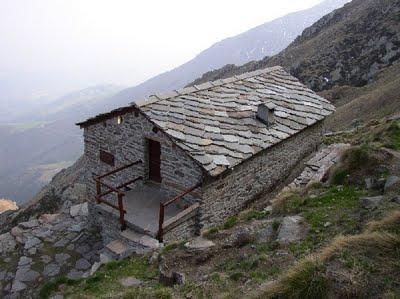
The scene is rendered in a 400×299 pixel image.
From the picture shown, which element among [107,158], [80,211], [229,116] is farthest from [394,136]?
[80,211]

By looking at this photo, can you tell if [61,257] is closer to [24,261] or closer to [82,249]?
[82,249]

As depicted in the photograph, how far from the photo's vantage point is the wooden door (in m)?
13.2

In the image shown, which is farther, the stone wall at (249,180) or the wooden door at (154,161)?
the wooden door at (154,161)

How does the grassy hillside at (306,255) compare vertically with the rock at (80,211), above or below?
above

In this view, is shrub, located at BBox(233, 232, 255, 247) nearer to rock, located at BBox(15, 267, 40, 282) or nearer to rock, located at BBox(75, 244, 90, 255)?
rock, located at BBox(75, 244, 90, 255)

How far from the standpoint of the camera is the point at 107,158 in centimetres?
1456

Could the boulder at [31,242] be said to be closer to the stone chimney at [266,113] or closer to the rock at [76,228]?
the rock at [76,228]

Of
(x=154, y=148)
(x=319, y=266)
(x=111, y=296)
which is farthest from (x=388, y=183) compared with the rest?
(x=154, y=148)

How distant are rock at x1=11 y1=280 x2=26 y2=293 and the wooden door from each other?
16.4 ft

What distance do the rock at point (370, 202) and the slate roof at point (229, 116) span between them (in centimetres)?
409

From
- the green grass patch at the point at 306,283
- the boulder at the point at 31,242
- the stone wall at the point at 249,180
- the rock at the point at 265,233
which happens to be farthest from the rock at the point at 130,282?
the boulder at the point at 31,242

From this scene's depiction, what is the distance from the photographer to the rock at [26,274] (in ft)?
40.6

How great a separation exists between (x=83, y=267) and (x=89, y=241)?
1560 mm

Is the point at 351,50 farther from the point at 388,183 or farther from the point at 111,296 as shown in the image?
the point at 111,296
